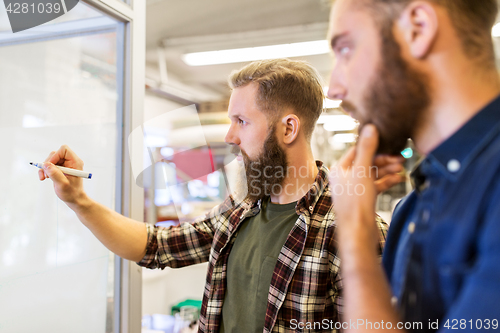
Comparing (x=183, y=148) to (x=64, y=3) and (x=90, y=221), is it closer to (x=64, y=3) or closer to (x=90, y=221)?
(x=90, y=221)

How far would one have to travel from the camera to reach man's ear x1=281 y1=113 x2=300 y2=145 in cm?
114

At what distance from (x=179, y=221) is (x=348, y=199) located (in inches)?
33.6

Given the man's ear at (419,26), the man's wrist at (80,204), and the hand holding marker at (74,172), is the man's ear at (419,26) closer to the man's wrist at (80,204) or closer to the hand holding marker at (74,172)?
the hand holding marker at (74,172)

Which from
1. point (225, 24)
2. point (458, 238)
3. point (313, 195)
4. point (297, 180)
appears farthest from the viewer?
point (225, 24)

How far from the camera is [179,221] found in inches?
49.3

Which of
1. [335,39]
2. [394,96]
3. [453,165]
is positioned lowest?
[453,165]

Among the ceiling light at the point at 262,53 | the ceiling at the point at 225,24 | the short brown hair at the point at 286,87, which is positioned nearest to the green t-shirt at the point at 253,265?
the short brown hair at the point at 286,87

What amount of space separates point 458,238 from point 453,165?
0.33ft

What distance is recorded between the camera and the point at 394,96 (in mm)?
493

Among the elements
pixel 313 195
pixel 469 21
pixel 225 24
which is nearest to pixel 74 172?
pixel 313 195

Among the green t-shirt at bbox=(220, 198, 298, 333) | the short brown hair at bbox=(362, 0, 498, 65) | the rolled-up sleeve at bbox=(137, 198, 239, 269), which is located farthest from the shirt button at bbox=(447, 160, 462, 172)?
the rolled-up sleeve at bbox=(137, 198, 239, 269)

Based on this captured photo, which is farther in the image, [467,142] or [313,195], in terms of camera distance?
[313,195]

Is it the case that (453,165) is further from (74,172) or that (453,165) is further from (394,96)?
(74,172)

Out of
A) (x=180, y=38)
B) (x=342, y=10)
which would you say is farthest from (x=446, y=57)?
(x=180, y=38)
